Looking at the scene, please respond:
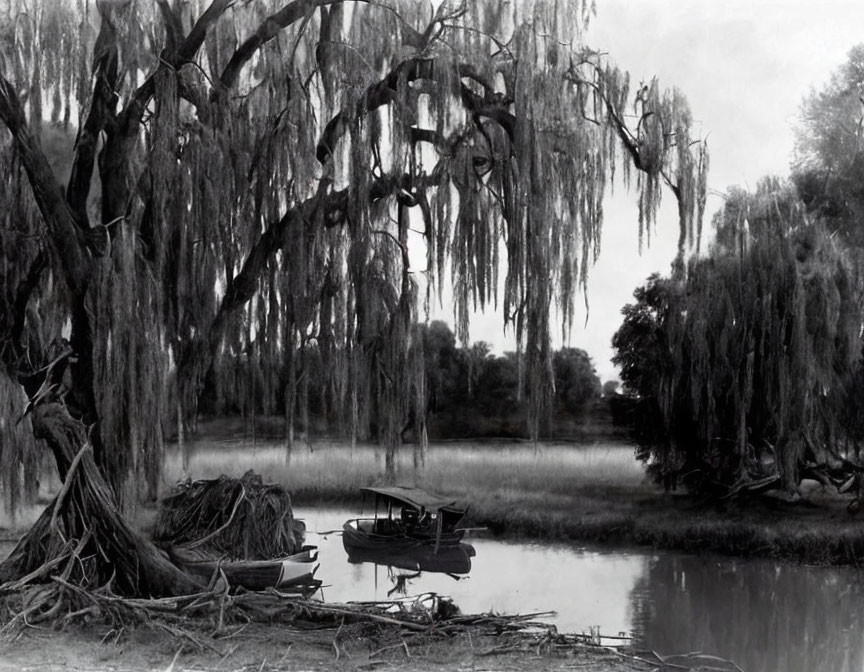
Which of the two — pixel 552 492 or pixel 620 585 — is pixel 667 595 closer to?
pixel 620 585

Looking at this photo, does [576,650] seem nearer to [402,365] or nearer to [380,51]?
[402,365]

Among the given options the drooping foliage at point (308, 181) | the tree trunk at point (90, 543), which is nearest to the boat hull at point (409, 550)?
the drooping foliage at point (308, 181)

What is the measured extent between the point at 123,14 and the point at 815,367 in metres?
7.93

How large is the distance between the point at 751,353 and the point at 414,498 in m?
4.23

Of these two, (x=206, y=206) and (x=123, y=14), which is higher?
(x=123, y=14)

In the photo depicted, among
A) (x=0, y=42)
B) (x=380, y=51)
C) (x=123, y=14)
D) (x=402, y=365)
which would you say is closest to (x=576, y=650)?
(x=402, y=365)

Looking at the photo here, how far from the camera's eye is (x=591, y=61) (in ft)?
24.1

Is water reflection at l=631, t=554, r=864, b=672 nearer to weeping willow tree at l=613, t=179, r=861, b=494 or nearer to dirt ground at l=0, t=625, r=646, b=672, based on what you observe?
weeping willow tree at l=613, t=179, r=861, b=494

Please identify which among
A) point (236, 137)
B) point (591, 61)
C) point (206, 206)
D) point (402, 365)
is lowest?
point (402, 365)

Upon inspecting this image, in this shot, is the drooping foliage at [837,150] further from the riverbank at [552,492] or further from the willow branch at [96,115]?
Answer: the willow branch at [96,115]

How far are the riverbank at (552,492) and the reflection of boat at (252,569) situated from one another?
220 cm

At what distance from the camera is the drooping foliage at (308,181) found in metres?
6.73

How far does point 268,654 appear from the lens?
573 cm

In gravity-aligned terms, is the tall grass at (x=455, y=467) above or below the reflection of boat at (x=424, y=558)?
above
